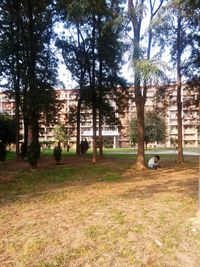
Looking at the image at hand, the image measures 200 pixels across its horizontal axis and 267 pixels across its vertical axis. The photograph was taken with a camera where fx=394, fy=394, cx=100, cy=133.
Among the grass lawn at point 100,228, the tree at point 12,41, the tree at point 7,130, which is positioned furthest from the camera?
the tree at point 7,130

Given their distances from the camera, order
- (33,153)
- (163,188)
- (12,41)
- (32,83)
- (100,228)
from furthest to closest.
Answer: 1. (12,41)
2. (32,83)
3. (33,153)
4. (163,188)
5. (100,228)

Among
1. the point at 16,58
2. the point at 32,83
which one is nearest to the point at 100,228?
the point at 32,83

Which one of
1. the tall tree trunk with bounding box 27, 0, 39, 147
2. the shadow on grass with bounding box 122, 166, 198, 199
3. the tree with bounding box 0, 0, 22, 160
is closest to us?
the shadow on grass with bounding box 122, 166, 198, 199

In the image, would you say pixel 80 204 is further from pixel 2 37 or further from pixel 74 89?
pixel 74 89

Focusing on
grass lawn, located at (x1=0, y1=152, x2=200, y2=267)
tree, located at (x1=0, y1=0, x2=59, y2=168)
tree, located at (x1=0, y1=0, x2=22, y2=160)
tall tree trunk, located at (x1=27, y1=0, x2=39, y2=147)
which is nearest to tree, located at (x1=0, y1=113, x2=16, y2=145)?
tree, located at (x1=0, y1=0, x2=59, y2=168)

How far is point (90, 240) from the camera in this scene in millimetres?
5953

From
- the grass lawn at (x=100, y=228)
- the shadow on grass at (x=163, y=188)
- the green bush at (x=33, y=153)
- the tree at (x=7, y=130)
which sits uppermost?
the tree at (x=7, y=130)

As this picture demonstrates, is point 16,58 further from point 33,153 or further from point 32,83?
point 33,153

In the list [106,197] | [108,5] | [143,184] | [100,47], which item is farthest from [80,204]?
[100,47]

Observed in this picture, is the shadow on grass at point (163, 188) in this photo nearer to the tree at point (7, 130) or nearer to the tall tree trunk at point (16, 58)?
the tall tree trunk at point (16, 58)

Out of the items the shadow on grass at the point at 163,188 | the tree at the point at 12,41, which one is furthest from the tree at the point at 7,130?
the shadow on grass at the point at 163,188

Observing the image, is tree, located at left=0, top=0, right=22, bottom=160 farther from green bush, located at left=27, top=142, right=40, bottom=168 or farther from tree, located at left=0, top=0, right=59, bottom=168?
green bush, located at left=27, top=142, right=40, bottom=168

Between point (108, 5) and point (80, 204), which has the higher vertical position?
point (108, 5)

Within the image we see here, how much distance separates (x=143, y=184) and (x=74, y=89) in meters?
20.1
